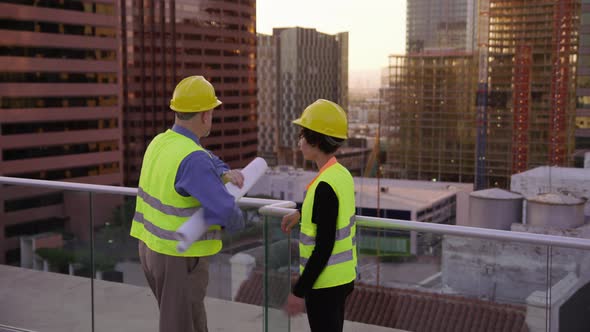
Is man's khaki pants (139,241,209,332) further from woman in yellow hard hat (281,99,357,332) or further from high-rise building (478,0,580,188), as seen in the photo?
high-rise building (478,0,580,188)

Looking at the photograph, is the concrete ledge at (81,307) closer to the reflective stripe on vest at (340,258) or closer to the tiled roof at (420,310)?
the tiled roof at (420,310)

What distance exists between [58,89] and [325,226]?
73.9 metres

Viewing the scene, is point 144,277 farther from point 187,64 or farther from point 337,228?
point 187,64

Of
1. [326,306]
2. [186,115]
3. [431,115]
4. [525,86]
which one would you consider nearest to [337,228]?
[326,306]

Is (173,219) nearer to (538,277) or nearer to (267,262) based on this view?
(267,262)

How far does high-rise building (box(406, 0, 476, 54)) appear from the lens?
130m

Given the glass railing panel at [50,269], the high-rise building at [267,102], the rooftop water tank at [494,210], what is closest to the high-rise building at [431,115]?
the high-rise building at [267,102]

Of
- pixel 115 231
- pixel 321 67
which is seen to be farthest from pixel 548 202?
pixel 321 67

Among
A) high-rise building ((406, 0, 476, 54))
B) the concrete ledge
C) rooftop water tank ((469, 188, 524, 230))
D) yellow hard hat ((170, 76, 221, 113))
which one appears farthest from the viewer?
high-rise building ((406, 0, 476, 54))

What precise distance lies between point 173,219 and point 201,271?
0.22 m

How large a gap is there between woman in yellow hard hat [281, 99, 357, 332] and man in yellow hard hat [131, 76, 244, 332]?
9.1 inches

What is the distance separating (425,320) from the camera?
107 inches

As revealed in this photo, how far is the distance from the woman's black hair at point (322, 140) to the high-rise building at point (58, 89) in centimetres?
7115

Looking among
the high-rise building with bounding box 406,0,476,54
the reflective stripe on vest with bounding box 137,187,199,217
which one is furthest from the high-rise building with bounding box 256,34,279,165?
the reflective stripe on vest with bounding box 137,187,199,217
